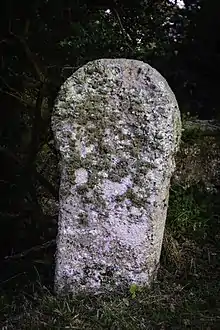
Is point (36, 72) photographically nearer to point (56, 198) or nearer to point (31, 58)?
point (31, 58)

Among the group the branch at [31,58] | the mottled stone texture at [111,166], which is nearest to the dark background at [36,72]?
the branch at [31,58]

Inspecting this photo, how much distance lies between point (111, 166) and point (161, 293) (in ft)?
2.51

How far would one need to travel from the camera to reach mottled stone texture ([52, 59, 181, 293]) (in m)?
3.60

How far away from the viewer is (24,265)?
4.36 m

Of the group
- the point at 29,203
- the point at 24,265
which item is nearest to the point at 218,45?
the point at 29,203

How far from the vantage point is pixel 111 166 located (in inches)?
143

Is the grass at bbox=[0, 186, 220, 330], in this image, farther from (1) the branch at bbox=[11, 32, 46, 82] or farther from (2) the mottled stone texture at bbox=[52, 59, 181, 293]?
(1) the branch at bbox=[11, 32, 46, 82]

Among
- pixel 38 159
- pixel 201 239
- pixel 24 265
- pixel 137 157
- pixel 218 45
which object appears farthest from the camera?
pixel 218 45

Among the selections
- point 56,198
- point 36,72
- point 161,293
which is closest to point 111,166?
point 161,293

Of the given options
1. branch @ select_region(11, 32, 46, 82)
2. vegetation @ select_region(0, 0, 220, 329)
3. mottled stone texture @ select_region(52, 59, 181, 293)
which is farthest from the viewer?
branch @ select_region(11, 32, 46, 82)

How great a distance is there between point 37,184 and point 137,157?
4.46 feet

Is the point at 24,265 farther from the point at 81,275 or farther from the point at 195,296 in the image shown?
the point at 195,296

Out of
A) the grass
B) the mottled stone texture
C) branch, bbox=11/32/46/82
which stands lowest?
the grass

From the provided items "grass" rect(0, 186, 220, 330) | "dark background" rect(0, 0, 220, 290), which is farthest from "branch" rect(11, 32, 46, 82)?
"grass" rect(0, 186, 220, 330)
